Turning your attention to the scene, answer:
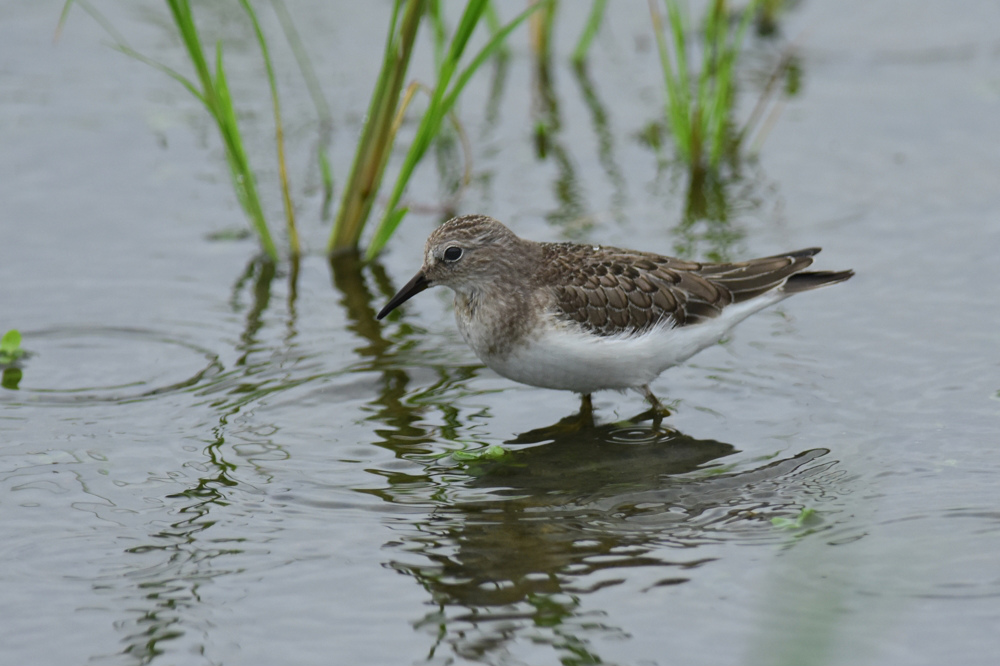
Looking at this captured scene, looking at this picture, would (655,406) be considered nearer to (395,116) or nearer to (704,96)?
(395,116)

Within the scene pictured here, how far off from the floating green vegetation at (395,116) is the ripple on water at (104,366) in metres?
1.78

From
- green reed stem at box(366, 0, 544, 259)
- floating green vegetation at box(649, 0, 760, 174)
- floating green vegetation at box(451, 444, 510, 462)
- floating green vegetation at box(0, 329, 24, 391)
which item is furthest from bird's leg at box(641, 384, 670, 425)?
floating green vegetation at box(0, 329, 24, 391)

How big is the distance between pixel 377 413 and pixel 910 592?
3.45 meters

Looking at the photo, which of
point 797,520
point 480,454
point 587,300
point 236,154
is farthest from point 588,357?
point 236,154

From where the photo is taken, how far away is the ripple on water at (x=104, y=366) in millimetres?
7875

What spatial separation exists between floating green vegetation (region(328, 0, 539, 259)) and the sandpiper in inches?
47.5

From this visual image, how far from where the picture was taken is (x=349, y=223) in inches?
388

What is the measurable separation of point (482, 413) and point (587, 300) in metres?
0.98

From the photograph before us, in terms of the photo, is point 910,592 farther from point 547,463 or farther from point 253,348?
point 253,348

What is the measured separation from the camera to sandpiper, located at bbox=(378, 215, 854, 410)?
7.43 metres

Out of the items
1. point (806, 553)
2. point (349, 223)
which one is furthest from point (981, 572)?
point (349, 223)

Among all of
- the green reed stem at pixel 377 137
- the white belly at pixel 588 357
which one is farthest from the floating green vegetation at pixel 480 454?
the green reed stem at pixel 377 137

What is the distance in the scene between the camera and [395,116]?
30.6 feet

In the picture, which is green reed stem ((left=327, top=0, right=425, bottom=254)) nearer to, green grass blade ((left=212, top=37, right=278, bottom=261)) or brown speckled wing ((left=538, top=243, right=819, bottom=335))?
green grass blade ((left=212, top=37, right=278, bottom=261))
